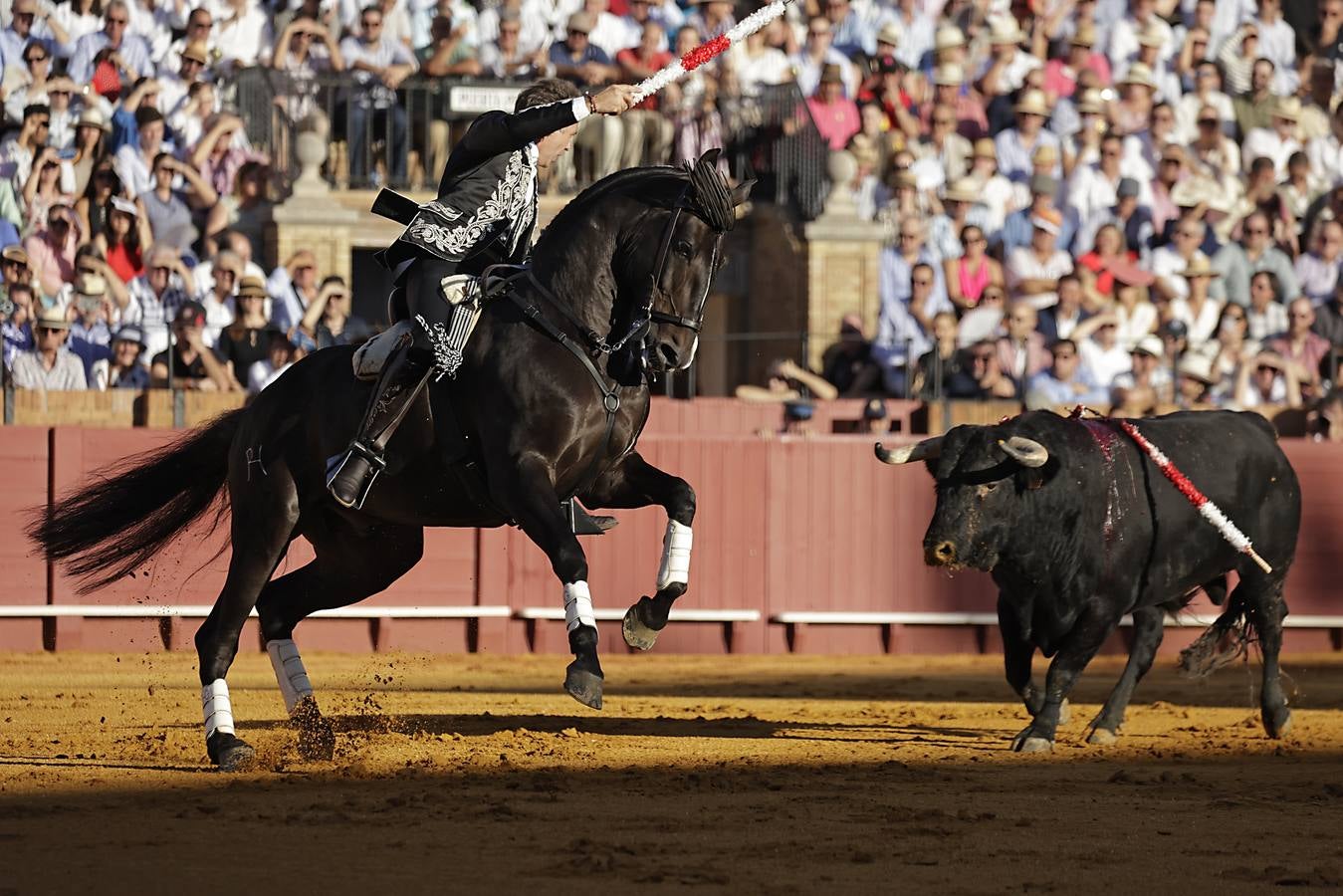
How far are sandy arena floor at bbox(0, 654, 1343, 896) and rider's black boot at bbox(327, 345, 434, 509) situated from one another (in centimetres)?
102

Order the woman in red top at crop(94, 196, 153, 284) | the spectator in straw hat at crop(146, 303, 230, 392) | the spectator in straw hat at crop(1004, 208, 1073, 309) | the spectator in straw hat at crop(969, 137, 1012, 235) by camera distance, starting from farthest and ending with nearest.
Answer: the spectator in straw hat at crop(969, 137, 1012, 235)
the spectator in straw hat at crop(1004, 208, 1073, 309)
the woman in red top at crop(94, 196, 153, 284)
the spectator in straw hat at crop(146, 303, 230, 392)

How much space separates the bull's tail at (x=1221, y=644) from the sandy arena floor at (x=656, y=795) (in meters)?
0.30

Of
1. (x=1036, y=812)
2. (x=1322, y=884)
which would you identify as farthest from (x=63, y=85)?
(x=1322, y=884)

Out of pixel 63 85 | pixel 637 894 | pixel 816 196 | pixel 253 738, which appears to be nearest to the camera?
pixel 637 894

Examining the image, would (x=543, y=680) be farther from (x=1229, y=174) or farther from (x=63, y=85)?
(x=1229, y=174)

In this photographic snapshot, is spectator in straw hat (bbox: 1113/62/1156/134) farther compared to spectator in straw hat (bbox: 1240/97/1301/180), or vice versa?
spectator in straw hat (bbox: 1240/97/1301/180)

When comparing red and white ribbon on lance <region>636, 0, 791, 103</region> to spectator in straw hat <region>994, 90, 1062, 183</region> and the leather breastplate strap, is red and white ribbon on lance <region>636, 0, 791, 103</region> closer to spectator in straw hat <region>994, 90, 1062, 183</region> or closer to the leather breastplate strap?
the leather breastplate strap

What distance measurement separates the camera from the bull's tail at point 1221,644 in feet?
30.7

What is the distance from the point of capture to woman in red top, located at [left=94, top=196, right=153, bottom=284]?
13742 millimetres

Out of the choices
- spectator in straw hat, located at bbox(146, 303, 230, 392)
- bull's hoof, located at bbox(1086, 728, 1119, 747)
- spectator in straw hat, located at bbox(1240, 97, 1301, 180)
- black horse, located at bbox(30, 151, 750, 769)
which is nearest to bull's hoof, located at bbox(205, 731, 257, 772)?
black horse, located at bbox(30, 151, 750, 769)

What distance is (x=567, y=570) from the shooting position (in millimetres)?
6941

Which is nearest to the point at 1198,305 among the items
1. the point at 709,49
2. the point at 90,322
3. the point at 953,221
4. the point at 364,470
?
the point at 953,221

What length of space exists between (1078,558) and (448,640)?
222 inches

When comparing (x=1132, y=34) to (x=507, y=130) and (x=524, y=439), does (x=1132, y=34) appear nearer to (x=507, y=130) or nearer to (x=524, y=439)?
(x=507, y=130)
